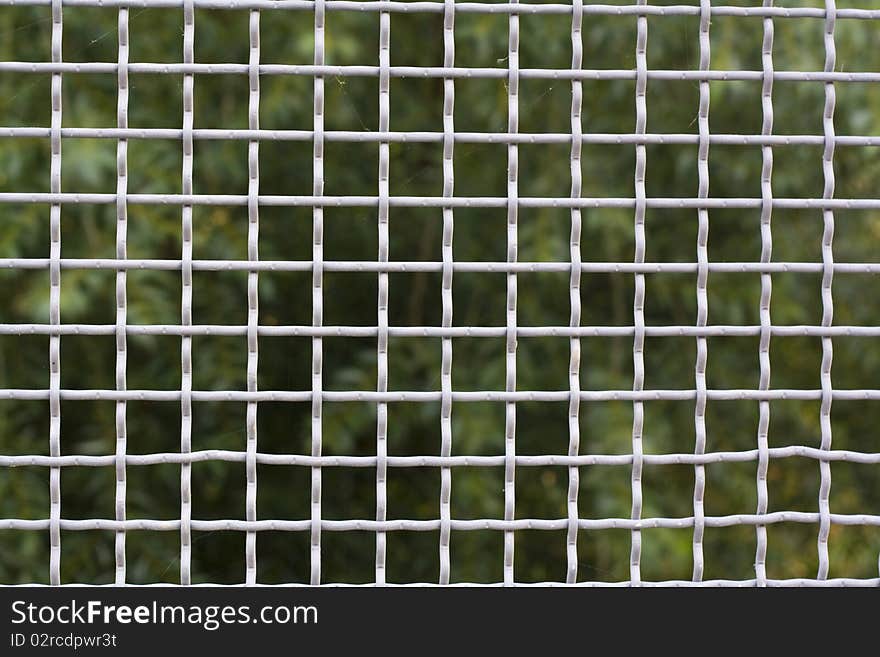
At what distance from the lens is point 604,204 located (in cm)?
83

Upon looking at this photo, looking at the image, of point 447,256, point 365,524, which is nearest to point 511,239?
Result: point 447,256

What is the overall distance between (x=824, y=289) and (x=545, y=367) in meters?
0.59

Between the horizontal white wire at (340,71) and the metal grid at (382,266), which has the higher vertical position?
the horizontal white wire at (340,71)

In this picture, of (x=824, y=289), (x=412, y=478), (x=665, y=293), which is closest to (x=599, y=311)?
(x=665, y=293)

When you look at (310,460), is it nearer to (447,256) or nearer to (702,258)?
(447,256)

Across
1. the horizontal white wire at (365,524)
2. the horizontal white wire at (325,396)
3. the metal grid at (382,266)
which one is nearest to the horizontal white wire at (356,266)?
the metal grid at (382,266)

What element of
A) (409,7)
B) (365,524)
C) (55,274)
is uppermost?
(409,7)

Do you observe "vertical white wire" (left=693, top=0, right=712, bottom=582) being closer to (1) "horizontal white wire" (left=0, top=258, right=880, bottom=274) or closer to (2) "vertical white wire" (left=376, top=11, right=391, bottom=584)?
(1) "horizontal white wire" (left=0, top=258, right=880, bottom=274)

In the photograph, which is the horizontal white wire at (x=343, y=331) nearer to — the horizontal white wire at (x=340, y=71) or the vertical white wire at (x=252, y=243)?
the vertical white wire at (x=252, y=243)

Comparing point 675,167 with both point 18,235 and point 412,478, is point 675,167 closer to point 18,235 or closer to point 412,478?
point 412,478

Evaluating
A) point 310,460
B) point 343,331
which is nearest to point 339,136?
point 343,331

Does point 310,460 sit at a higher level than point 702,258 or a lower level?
A: lower
